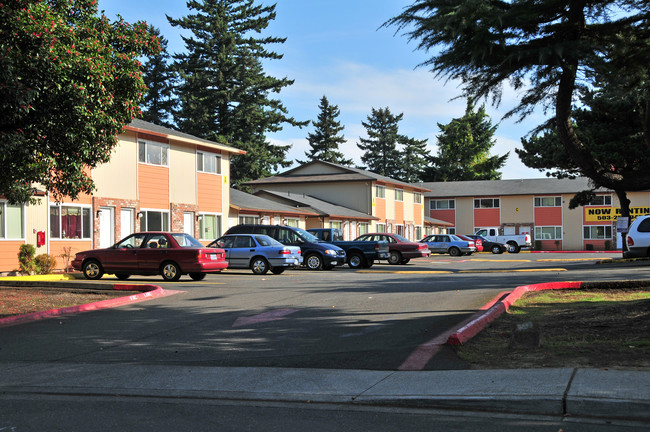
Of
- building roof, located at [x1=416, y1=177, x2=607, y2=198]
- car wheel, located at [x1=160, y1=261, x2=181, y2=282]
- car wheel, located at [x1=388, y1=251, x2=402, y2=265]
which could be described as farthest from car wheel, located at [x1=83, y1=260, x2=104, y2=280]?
building roof, located at [x1=416, y1=177, x2=607, y2=198]

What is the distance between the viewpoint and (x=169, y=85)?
217 ft

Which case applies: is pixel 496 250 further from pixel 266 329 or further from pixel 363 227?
pixel 266 329

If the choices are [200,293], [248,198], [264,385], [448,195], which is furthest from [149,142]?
[448,195]

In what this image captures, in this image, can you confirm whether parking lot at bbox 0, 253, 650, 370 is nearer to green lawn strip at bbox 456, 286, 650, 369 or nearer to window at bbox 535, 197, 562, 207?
green lawn strip at bbox 456, 286, 650, 369

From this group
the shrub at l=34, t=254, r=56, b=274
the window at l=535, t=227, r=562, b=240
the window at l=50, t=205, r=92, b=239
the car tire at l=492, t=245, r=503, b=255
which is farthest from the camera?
the window at l=535, t=227, r=562, b=240

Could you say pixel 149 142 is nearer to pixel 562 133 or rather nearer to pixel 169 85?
pixel 562 133

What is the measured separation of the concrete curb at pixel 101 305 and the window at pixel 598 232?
184ft

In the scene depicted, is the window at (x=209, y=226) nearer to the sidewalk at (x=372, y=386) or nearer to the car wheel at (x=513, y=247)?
the sidewalk at (x=372, y=386)

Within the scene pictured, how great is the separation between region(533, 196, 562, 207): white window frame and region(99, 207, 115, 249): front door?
49280 millimetres

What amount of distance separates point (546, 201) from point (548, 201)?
0.21m

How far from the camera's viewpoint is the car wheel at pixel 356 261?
1155 inches

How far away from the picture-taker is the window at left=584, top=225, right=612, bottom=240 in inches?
2471

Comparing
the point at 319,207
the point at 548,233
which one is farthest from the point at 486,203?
the point at 319,207

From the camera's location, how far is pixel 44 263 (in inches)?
930
